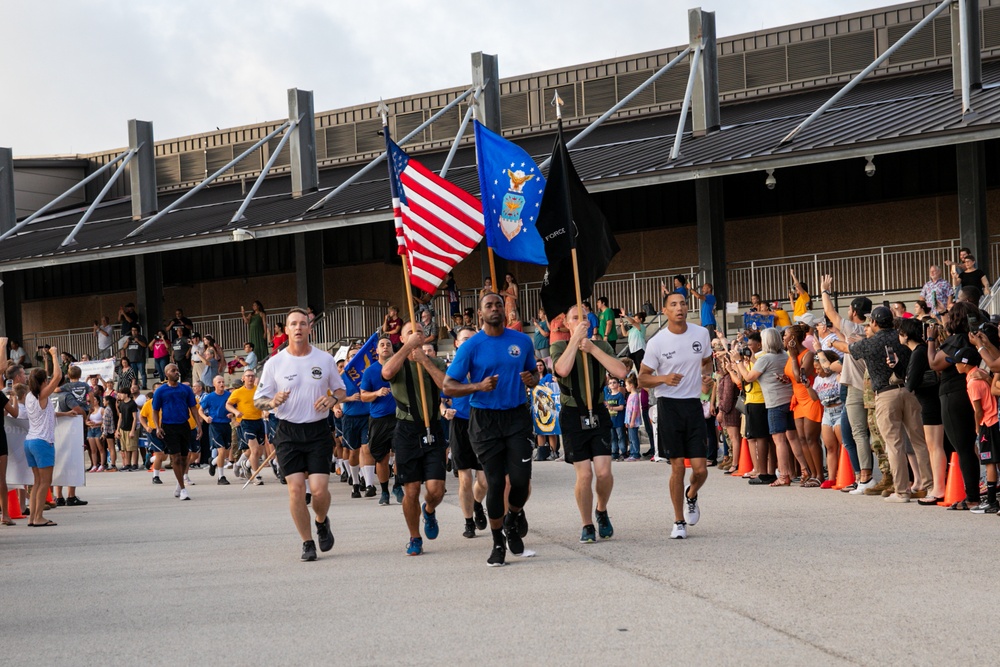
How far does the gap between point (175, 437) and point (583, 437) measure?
9571 mm

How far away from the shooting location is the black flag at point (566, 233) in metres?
11.3

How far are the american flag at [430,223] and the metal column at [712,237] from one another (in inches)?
523

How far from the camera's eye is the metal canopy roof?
21.5 metres

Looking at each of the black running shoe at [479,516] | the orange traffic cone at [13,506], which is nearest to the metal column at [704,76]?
the orange traffic cone at [13,506]

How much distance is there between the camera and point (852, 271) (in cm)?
2645

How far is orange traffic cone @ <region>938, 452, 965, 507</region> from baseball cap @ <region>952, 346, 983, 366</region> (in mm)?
1361

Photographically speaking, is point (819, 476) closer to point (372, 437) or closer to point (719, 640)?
point (372, 437)

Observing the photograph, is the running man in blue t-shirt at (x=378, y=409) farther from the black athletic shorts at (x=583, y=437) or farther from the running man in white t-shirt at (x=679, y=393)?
the running man in white t-shirt at (x=679, y=393)

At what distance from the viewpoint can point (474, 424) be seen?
9438mm

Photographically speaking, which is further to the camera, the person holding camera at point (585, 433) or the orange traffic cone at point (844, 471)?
the orange traffic cone at point (844, 471)

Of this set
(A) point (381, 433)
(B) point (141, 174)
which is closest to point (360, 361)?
(A) point (381, 433)

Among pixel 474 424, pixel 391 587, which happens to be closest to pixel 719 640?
pixel 391 587

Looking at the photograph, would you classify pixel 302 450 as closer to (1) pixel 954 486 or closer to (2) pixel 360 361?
(2) pixel 360 361

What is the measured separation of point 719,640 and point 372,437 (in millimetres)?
7411
